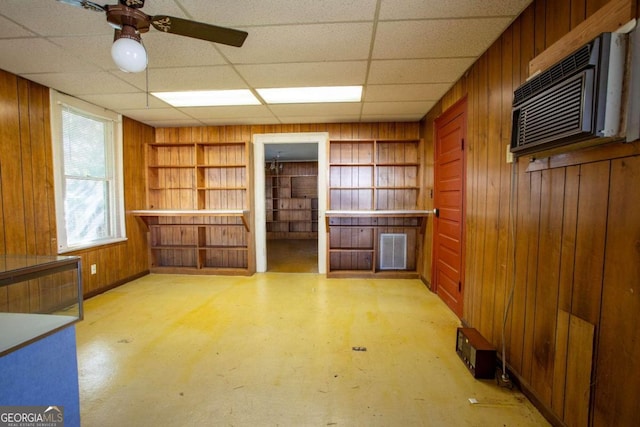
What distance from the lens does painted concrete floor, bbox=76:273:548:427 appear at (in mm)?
1563

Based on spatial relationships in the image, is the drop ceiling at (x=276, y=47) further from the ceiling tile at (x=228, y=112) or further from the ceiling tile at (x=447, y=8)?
the ceiling tile at (x=228, y=112)

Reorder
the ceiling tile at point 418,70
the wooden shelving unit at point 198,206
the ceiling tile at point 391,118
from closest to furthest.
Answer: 1. the ceiling tile at point 418,70
2. the ceiling tile at point 391,118
3. the wooden shelving unit at point 198,206

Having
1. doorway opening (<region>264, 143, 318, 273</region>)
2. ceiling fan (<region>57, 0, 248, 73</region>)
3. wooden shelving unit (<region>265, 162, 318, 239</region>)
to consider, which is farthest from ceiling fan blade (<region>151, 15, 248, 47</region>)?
wooden shelving unit (<region>265, 162, 318, 239</region>)

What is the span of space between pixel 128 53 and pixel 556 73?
6.89 ft

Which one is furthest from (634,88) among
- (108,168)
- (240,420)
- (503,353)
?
(108,168)

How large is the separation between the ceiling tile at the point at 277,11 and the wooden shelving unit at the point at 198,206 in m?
2.72

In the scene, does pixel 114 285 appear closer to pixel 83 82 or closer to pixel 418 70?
pixel 83 82

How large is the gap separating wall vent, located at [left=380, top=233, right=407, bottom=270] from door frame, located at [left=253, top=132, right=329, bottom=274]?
0.91 meters

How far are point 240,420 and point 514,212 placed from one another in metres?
2.10

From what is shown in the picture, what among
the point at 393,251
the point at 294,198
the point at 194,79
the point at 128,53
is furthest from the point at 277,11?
the point at 294,198

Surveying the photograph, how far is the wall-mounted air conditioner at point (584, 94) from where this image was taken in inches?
42.9

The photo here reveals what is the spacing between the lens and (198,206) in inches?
173

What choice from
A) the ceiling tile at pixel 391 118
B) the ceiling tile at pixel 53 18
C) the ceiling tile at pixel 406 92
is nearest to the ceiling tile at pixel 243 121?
the ceiling tile at pixel 391 118

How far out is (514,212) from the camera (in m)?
1.80
